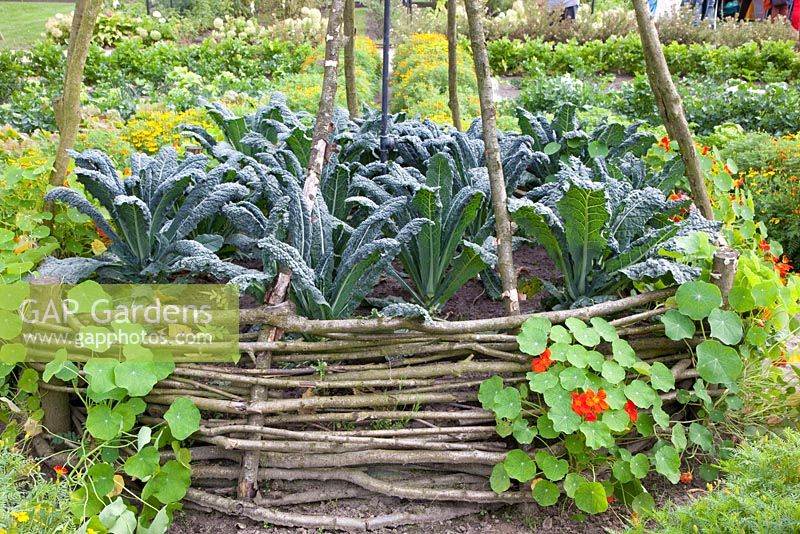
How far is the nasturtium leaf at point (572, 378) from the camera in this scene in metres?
1.87

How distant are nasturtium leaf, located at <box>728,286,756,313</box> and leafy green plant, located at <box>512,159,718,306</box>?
0.11 m

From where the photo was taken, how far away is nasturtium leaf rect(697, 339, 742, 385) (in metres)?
1.94

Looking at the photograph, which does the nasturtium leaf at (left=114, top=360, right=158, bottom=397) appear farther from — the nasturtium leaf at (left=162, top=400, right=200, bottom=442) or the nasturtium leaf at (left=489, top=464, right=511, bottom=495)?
the nasturtium leaf at (left=489, top=464, right=511, bottom=495)

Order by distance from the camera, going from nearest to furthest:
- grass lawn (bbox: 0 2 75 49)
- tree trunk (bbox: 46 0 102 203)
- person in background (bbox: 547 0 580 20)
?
tree trunk (bbox: 46 0 102 203) < grass lawn (bbox: 0 2 75 49) < person in background (bbox: 547 0 580 20)

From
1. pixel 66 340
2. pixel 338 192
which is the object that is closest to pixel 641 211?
pixel 338 192

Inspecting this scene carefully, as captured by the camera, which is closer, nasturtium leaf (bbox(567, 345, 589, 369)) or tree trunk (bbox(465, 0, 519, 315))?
nasturtium leaf (bbox(567, 345, 589, 369))

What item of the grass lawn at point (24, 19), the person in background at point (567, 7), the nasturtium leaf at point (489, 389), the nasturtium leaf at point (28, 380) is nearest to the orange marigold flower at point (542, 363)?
the nasturtium leaf at point (489, 389)

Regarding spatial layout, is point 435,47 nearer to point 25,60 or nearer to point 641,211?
point 25,60

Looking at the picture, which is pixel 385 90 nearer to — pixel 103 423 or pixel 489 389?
pixel 489 389

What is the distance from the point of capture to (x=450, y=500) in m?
1.94

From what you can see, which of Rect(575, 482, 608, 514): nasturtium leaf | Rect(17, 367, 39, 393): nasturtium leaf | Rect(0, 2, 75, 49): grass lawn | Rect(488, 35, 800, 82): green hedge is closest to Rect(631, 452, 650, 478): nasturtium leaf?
Rect(575, 482, 608, 514): nasturtium leaf

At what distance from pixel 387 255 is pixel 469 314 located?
1.59 feet

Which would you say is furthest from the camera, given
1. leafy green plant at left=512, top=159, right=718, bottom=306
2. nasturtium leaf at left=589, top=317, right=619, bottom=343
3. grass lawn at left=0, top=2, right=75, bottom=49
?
grass lawn at left=0, top=2, right=75, bottom=49

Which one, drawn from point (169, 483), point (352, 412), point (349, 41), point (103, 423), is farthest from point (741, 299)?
point (349, 41)
